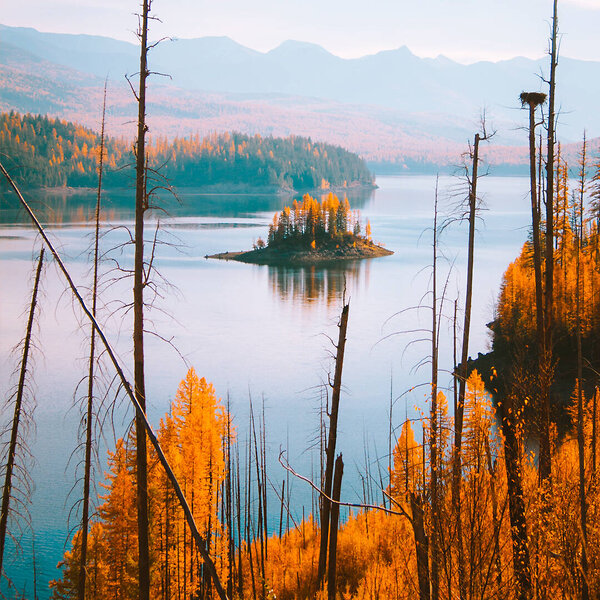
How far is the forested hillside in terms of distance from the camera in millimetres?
151250

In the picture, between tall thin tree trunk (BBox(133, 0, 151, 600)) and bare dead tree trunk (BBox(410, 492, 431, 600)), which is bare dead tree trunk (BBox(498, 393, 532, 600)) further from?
tall thin tree trunk (BBox(133, 0, 151, 600))

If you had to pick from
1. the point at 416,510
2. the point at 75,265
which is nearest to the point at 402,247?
the point at 75,265

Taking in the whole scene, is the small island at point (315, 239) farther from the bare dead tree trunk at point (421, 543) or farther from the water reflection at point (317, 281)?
the bare dead tree trunk at point (421, 543)

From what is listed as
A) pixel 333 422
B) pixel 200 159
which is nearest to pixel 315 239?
pixel 333 422

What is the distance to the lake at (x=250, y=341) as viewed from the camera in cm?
2262

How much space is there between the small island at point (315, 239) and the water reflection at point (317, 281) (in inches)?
147

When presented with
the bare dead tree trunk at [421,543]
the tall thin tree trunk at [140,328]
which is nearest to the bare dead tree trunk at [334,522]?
the bare dead tree trunk at [421,543]

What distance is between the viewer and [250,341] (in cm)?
4509

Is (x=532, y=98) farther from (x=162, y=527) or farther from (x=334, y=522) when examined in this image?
(x=162, y=527)

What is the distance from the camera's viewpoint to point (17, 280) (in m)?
54.6

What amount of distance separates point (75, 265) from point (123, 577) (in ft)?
172

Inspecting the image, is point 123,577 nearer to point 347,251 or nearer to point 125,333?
point 125,333

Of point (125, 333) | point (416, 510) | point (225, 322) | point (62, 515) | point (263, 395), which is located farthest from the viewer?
point (225, 322)

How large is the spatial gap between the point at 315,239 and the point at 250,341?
4494cm
